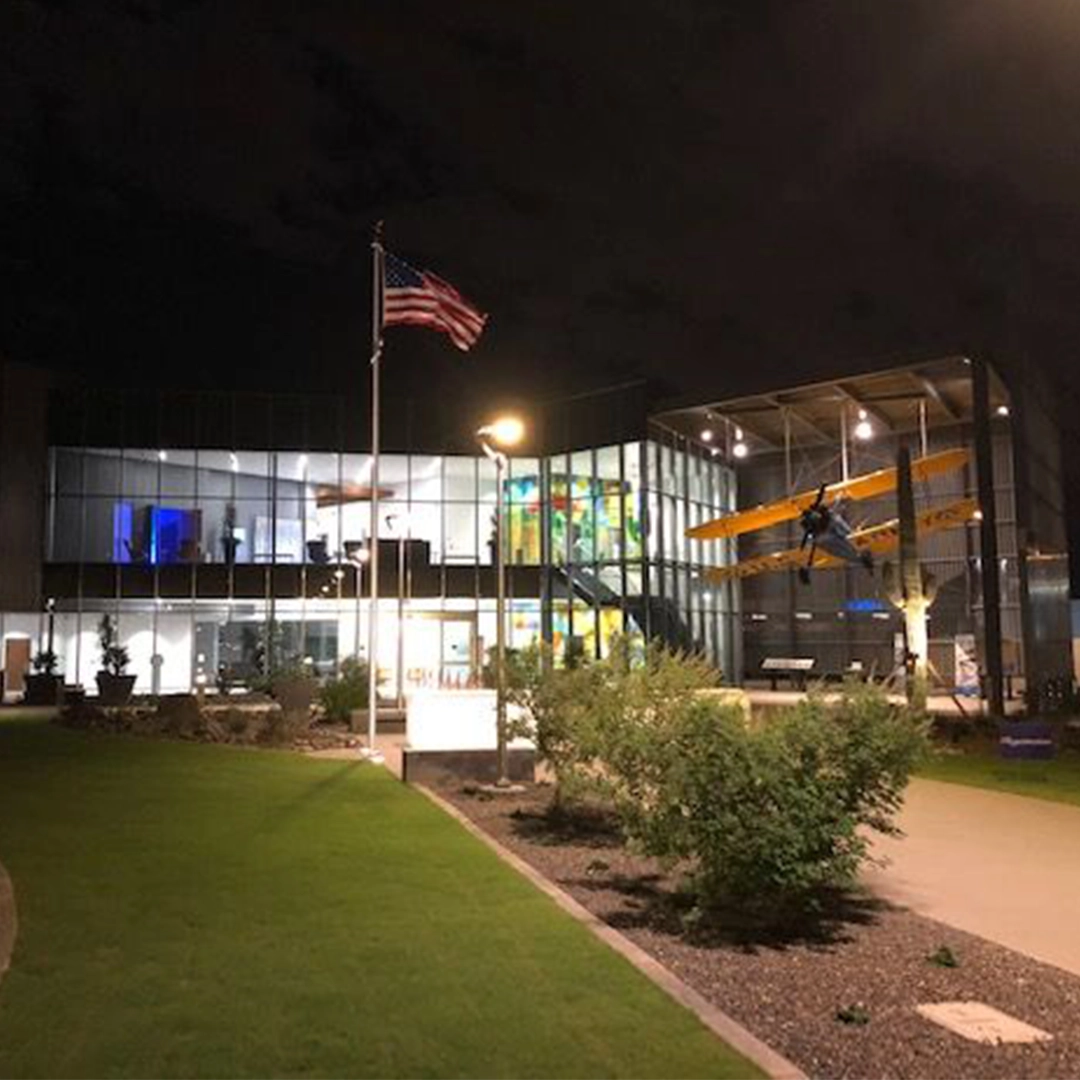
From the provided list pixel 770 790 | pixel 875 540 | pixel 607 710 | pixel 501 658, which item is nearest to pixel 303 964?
pixel 770 790

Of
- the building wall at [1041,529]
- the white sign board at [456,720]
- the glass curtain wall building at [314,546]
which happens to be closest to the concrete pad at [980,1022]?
the white sign board at [456,720]

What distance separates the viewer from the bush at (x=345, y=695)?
2797cm

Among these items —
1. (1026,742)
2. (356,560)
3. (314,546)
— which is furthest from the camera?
(314,546)

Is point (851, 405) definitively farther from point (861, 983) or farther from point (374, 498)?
point (861, 983)

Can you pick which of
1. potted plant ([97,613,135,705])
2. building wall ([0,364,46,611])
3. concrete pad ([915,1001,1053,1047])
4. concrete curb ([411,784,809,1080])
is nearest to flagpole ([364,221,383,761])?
concrete curb ([411,784,809,1080])

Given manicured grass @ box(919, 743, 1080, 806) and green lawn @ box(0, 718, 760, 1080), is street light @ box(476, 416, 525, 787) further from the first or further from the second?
manicured grass @ box(919, 743, 1080, 806)

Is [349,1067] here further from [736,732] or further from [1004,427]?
[1004,427]

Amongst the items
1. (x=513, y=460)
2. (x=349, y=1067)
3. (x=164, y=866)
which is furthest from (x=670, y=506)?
(x=349, y=1067)

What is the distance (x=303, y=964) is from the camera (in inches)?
282

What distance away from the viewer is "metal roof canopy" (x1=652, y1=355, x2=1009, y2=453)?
38031mm

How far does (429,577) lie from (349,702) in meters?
17.1

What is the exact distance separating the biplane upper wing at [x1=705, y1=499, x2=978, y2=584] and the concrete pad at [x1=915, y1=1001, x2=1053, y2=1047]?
110 ft

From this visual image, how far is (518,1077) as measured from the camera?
521cm

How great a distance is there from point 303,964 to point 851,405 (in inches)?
1516
